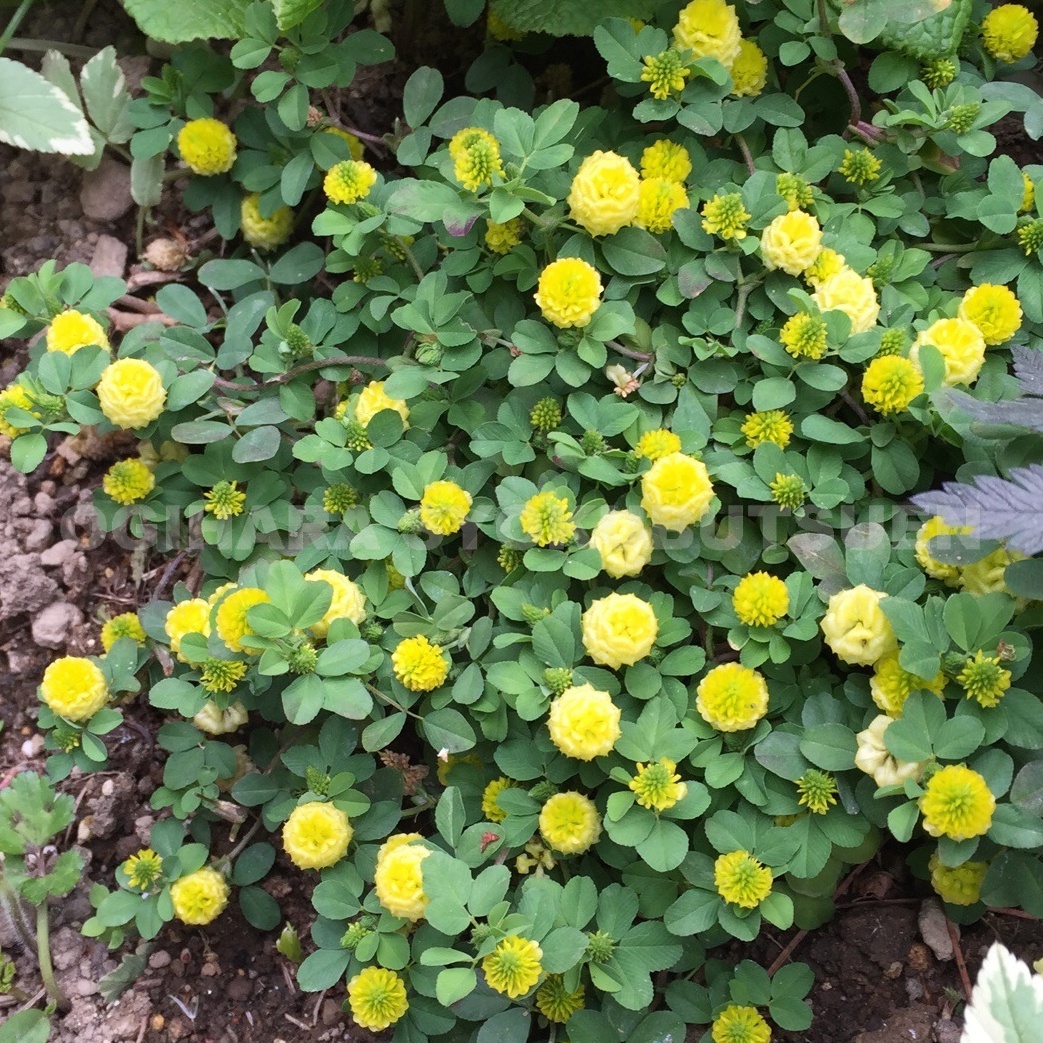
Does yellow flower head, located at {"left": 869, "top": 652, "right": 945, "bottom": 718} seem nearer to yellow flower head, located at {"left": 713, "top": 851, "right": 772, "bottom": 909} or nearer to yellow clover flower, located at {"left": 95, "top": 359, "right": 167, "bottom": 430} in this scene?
yellow flower head, located at {"left": 713, "top": 851, "right": 772, "bottom": 909}

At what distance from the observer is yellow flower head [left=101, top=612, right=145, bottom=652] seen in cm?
164

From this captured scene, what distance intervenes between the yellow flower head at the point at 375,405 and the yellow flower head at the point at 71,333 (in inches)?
16.7

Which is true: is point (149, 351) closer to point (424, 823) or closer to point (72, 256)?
point (72, 256)

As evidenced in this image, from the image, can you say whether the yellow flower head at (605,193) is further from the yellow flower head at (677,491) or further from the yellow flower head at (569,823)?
the yellow flower head at (569,823)

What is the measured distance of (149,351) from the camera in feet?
5.39

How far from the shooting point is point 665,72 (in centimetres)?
150

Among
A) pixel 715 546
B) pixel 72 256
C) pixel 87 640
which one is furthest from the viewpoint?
pixel 72 256

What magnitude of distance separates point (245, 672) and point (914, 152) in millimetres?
1271

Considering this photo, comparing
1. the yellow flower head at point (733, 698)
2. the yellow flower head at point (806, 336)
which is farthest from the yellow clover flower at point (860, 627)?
the yellow flower head at point (806, 336)

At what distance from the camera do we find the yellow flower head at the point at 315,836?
1.35 meters

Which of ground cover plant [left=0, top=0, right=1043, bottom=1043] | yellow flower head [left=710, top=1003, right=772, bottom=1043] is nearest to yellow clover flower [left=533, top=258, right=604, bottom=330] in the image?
ground cover plant [left=0, top=0, right=1043, bottom=1043]

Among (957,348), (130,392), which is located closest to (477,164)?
(130,392)

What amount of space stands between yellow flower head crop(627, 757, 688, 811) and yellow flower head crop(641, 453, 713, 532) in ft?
1.04

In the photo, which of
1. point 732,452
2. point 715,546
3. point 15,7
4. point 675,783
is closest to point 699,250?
point 732,452
